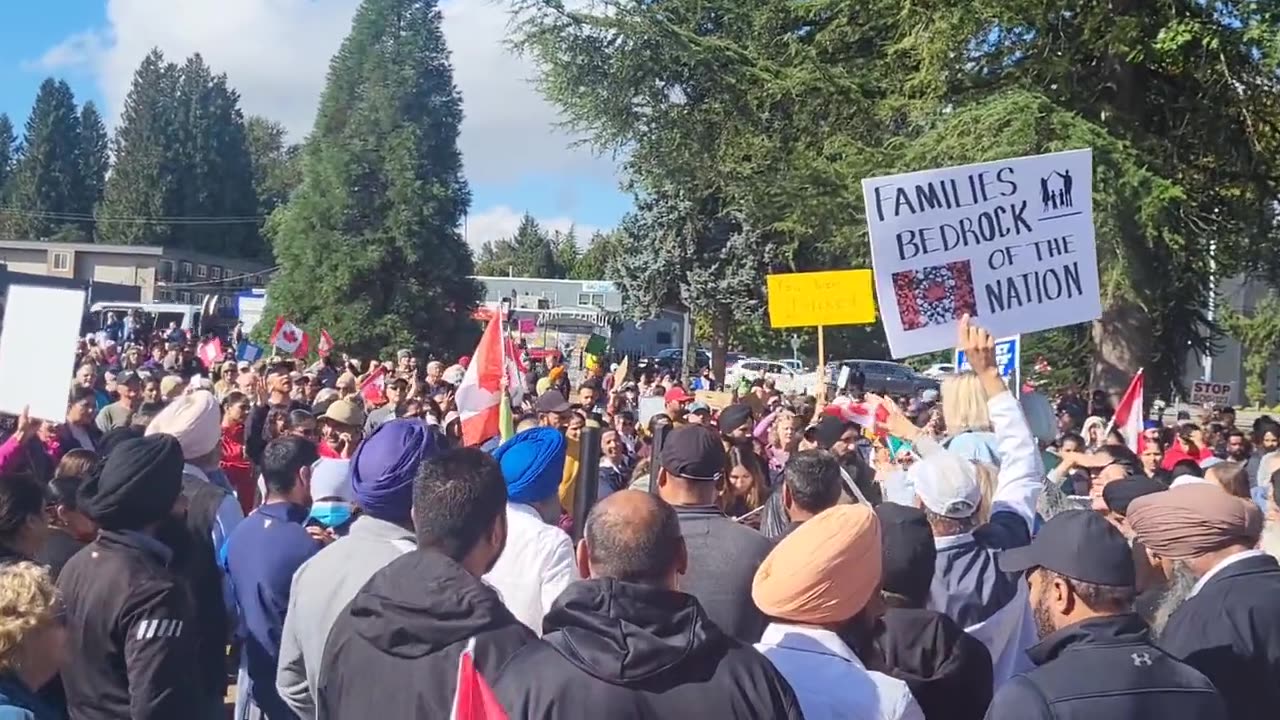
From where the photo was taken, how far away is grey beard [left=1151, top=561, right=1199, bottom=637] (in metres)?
4.16

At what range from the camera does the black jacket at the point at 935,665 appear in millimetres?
3654

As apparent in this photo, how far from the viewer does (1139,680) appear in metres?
2.97

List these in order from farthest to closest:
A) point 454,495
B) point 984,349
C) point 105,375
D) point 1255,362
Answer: point 1255,362
point 105,375
point 984,349
point 454,495

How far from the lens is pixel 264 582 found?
15.5 ft

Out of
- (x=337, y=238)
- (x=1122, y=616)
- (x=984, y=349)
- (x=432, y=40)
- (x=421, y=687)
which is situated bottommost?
(x=421, y=687)

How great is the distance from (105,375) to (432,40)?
36.9 metres

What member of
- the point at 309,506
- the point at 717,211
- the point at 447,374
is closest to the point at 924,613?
the point at 309,506

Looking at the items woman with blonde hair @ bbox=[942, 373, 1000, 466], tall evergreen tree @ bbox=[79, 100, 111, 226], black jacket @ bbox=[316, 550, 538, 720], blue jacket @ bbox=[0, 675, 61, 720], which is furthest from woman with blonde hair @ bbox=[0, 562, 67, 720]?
tall evergreen tree @ bbox=[79, 100, 111, 226]

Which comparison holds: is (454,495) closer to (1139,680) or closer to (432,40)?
(1139,680)

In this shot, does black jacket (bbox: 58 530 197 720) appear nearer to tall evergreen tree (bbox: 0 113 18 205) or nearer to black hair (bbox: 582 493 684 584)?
black hair (bbox: 582 493 684 584)

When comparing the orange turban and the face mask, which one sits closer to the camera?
the orange turban

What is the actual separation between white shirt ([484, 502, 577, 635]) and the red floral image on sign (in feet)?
8.39

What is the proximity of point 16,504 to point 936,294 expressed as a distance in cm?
405

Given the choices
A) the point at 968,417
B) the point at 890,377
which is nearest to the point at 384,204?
the point at 890,377
